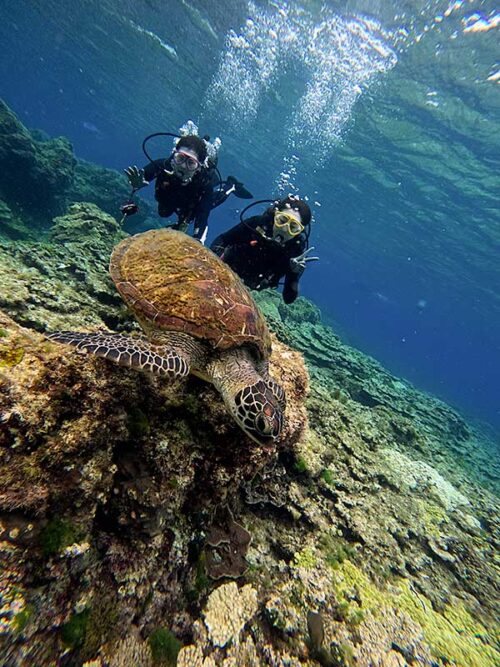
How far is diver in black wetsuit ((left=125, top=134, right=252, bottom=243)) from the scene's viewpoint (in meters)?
6.90

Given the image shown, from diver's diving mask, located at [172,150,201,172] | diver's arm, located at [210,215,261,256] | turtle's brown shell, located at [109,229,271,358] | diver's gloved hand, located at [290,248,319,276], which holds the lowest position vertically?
turtle's brown shell, located at [109,229,271,358]

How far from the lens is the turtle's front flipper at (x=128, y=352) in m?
2.22

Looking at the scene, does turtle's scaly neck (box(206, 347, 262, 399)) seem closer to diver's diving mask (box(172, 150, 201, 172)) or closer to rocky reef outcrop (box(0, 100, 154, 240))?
diver's diving mask (box(172, 150, 201, 172))

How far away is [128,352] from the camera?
7.66 ft

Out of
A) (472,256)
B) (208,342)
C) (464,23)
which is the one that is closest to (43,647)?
(208,342)

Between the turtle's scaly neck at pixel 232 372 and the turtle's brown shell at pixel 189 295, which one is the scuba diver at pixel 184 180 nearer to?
the turtle's brown shell at pixel 189 295

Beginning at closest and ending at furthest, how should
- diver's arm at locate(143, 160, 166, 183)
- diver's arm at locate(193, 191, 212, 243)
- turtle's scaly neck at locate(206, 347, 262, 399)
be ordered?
1. turtle's scaly neck at locate(206, 347, 262, 399)
2. diver's arm at locate(143, 160, 166, 183)
3. diver's arm at locate(193, 191, 212, 243)

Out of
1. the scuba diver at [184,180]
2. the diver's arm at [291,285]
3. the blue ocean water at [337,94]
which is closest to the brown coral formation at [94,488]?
the diver's arm at [291,285]

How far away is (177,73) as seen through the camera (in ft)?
93.7

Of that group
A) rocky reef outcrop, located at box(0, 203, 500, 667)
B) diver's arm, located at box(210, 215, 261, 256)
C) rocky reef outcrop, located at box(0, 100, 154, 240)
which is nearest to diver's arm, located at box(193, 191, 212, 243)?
diver's arm, located at box(210, 215, 261, 256)

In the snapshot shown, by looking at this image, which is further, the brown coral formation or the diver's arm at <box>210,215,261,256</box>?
the diver's arm at <box>210,215,261,256</box>

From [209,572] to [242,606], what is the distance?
394 mm

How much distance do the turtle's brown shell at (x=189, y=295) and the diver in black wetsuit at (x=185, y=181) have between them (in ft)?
12.8

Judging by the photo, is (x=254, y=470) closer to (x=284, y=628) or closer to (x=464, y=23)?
(x=284, y=628)
